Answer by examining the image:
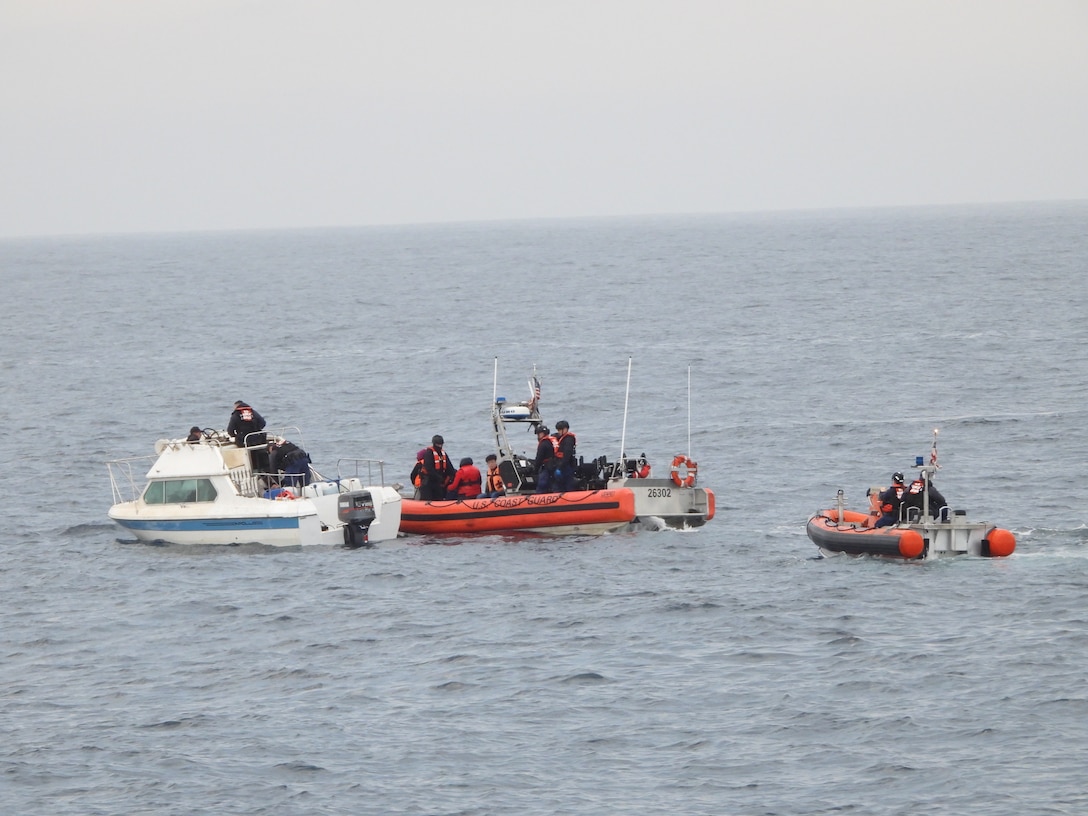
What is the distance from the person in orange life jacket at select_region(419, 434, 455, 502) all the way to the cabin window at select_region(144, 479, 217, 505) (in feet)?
12.7

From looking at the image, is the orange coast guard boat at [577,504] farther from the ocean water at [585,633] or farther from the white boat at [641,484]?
the ocean water at [585,633]

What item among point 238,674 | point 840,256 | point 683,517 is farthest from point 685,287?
point 238,674

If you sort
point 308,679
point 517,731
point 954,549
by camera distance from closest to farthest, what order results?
point 517,731 < point 308,679 < point 954,549

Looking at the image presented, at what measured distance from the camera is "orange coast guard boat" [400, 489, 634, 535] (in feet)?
94.8

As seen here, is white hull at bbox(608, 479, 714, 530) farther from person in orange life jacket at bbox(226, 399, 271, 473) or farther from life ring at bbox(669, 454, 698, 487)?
person in orange life jacket at bbox(226, 399, 271, 473)

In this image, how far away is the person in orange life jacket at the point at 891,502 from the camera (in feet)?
87.7

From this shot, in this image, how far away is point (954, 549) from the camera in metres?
26.3

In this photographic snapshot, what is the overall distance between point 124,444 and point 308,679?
2301 centimetres

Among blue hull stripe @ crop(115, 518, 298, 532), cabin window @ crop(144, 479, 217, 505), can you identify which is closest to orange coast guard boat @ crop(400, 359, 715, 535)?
blue hull stripe @ crop(115, 518, 298, 532)

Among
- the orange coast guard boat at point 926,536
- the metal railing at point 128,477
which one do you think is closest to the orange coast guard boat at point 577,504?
the orange coast guard boat at point 926,536

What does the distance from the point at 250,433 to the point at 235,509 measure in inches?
72.0

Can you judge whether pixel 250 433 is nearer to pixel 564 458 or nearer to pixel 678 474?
pixel 564 458

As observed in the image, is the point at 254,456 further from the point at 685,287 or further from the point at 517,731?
the point at 685,287

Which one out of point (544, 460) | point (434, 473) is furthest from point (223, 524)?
point (544, 460)
